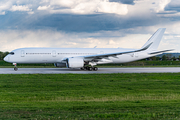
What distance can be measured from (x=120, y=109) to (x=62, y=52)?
1191 inches

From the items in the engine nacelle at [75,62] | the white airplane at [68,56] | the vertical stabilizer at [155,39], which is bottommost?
the engine nacelle at [75,62]

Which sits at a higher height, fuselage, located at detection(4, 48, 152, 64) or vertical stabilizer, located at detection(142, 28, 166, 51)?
vertical stabilizer, located at detection(142, 28, 166, 51)

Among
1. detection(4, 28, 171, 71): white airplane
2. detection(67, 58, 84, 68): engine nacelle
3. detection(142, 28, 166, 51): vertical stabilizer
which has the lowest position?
detection(67, 58, 84, 68): engine nacelle

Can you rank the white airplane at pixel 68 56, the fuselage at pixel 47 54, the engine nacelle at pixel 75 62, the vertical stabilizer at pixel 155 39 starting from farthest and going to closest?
the vertical stabilizer at pixel 155 39 < the fuselage at pixel 47 54 < the white airplane at pixel 68 56 < the engine nacelle at pixel 75 62

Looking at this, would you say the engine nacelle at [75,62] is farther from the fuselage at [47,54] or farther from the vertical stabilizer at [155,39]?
the vertical stabilizer at [155,39]

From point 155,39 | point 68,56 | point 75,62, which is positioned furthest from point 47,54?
point 155,39

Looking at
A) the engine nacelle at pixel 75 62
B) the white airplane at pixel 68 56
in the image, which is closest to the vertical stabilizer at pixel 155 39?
the white airplane at pixel 68 56

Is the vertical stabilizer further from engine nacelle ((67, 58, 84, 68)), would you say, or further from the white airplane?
engine nacelle ((67, 58, 84, 68))

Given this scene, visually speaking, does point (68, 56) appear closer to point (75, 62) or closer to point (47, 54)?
point (47, 54)

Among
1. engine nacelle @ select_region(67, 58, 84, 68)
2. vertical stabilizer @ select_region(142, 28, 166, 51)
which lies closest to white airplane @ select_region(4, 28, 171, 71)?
engine nacelle @ select_region(67, 58, 84, 68)

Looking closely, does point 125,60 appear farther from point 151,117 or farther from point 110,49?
point 151,117

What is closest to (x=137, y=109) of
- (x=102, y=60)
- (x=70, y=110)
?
(x=70, y=110)

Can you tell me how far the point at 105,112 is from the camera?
9.45 m

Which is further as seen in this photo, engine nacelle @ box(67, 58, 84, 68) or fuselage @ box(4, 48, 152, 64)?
fuselage @ box(4, 48, 152, 64)
